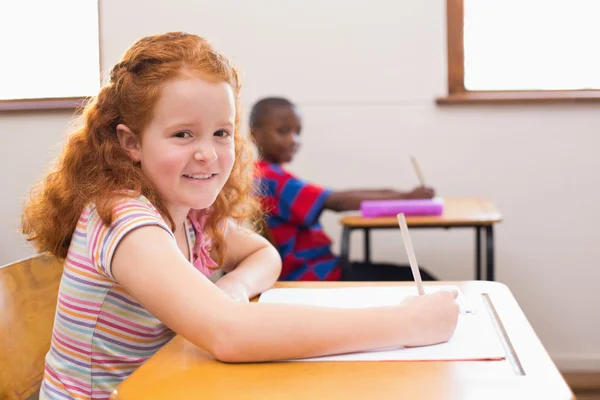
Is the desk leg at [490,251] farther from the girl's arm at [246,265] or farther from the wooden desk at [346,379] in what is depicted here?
the wooden desk at [346,379]

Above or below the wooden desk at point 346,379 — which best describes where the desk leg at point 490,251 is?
below

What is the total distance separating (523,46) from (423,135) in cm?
55

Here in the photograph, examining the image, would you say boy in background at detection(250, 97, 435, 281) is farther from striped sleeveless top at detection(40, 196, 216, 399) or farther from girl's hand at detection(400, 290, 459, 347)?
girl's hand at detection(400, 290, 459, 347)

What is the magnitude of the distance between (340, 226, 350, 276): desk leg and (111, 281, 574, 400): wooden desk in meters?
1.59

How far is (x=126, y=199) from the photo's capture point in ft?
3.31

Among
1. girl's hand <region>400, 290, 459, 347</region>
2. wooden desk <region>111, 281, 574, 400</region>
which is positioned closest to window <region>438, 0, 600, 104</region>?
girl's hand <region>400, 290, 459, 347</region>

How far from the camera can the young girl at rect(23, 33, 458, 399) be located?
0.87m

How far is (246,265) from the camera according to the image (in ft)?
4.19

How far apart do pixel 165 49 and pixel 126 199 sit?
0.79 feet

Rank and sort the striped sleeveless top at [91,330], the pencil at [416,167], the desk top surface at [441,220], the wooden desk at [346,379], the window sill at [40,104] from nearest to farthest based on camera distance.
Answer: the wooden desk at [346,379]
the striped sleeveless top at [91,330]
the desk top surface at [441,220]
the pencil at [416,167]
the window sill at [40,104]

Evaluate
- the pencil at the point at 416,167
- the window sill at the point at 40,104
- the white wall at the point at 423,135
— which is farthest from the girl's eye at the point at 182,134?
the window sill at the point at 40,104

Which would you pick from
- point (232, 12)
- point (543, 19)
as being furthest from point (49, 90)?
point (543, 19)

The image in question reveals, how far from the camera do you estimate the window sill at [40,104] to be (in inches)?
129

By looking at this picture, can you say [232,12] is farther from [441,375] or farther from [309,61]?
[441,375]
